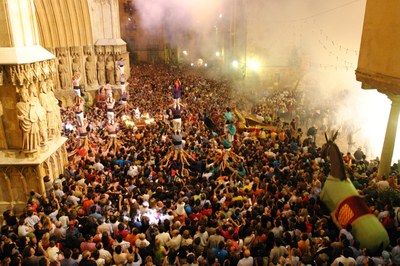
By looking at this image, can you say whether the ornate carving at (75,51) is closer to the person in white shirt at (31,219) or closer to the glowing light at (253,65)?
the glowing light at (253,65)

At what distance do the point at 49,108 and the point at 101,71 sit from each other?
13.7 metres

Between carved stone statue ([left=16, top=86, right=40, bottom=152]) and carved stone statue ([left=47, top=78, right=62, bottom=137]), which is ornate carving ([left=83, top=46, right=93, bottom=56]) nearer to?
carved stone statue ([left=47, top=78, right=62, bottom=137])

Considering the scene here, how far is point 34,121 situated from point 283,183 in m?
7.27

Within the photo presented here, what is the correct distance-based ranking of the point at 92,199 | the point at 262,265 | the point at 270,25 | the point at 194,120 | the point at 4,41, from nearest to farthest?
the point at 262,265 → the point at 92,199 → the point at 4,41 → the point at 194,120 → the point at 270,25

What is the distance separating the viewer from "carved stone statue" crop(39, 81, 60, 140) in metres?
10.6

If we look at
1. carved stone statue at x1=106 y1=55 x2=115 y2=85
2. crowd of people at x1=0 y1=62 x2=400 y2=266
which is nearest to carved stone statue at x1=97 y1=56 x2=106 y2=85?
carved stone statue at x1=106 y1=55 x2=115 y2=85

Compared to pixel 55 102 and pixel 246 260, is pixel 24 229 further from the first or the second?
pixel 55 102

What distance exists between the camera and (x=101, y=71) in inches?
940

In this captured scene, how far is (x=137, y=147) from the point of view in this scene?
40.6ft

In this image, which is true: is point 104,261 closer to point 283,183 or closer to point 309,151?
point 283,183

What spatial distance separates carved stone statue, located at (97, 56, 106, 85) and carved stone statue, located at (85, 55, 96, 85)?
0.50 m

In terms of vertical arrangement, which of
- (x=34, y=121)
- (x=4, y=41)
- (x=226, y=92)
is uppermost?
(x=4, y=41)

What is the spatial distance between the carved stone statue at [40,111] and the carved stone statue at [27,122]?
0.44 feet

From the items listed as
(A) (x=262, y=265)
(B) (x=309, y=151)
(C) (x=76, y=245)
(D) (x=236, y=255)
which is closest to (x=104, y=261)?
(C) (x=76, y=245)
